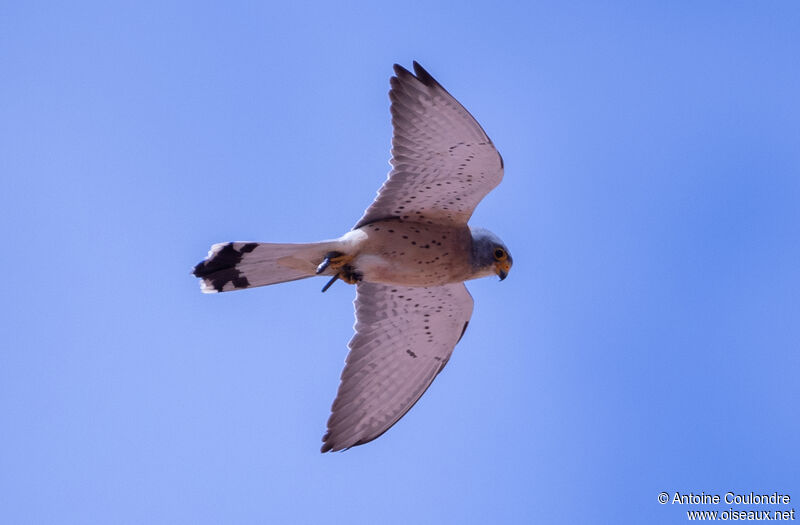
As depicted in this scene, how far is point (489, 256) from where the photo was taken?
825cm

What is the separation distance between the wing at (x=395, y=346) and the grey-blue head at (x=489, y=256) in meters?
0.54

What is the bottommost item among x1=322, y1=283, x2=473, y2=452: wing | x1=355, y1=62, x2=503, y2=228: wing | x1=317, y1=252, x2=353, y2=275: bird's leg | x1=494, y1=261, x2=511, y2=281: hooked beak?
x1=322, y1=283, x2=473, y2=452: wing

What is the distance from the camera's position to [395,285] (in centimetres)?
859

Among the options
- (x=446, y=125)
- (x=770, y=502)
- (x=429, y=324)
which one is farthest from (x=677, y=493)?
(x=446, y=125)

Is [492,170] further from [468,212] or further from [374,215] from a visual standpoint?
[374,215]

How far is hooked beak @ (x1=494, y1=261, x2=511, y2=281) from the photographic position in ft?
27.1

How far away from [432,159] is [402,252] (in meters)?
0.81

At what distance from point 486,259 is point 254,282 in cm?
195

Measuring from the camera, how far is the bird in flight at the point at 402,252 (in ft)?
25.3

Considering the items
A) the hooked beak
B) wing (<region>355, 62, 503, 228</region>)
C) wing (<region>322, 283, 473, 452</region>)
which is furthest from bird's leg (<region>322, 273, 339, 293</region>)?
the hooked beak

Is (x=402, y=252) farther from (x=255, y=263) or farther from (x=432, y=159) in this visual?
(x=255, y=263)

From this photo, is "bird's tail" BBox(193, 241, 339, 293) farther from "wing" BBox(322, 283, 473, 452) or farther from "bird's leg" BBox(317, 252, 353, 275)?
"wing" BBox(322, 283, 473, 452)

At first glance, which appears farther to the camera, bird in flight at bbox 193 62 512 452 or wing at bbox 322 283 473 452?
wing at bbox 322 283 473 452

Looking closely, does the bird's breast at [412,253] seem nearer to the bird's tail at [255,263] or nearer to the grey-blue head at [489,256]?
the grey-blue head at [489,256]
